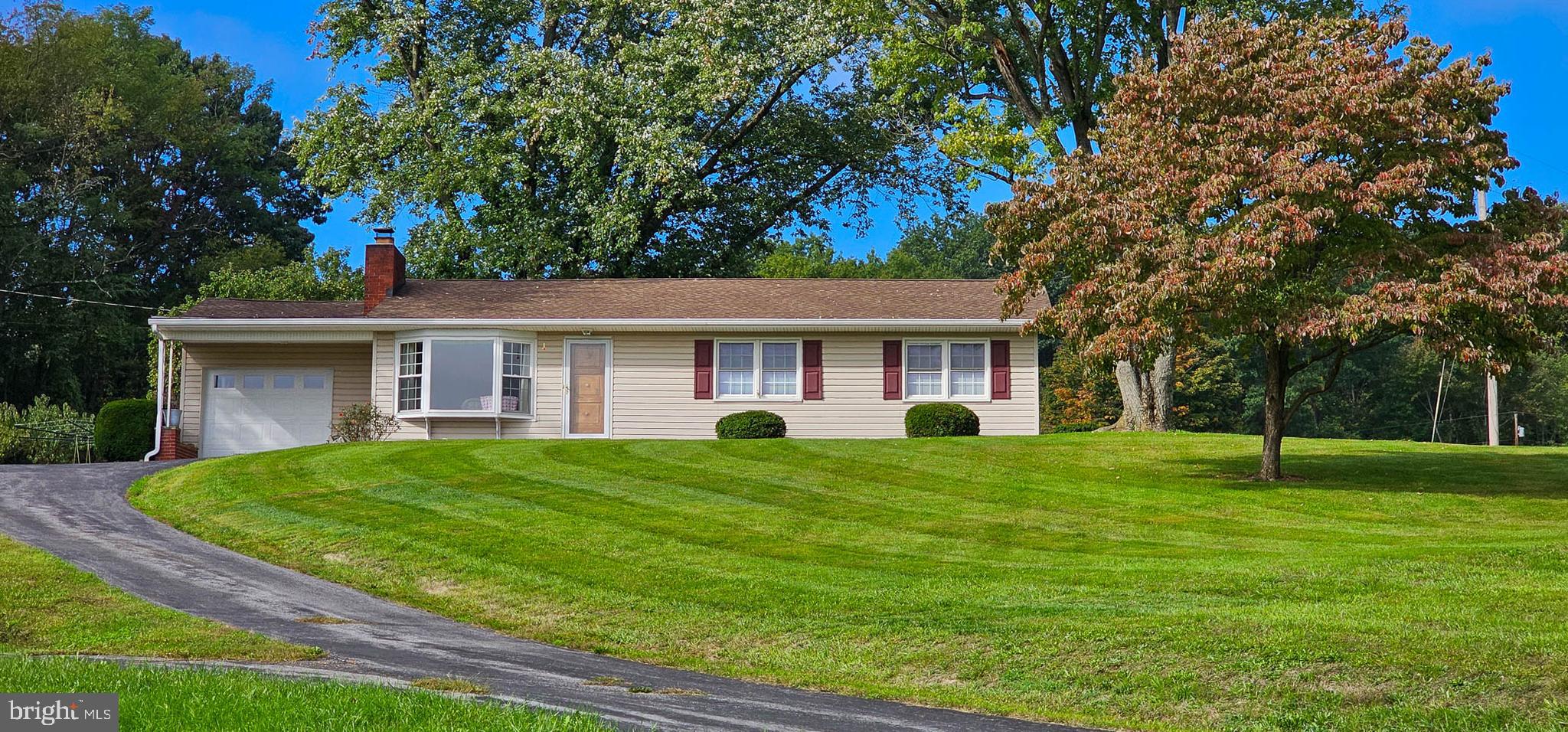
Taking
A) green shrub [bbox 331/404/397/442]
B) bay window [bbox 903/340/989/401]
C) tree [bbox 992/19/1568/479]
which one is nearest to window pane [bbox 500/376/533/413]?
green shrub [bbox 331/404/397/442]

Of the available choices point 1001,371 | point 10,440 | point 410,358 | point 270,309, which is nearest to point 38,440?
point 10,440

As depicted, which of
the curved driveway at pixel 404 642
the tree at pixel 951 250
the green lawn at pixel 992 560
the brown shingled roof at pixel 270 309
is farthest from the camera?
the tree at pixel 951 250

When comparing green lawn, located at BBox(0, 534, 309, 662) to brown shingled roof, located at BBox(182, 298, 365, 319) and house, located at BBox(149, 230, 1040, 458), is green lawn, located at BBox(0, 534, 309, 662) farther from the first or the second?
brown shingled roof, located at BBox(182, 298, 365, 319)

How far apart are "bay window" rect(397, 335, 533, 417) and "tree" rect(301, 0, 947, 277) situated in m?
7.46

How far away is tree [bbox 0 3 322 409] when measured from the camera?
1565 inches

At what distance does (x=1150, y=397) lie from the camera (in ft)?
95.7

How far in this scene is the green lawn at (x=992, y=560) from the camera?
30.0ft

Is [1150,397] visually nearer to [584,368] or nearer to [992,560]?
[584,368]

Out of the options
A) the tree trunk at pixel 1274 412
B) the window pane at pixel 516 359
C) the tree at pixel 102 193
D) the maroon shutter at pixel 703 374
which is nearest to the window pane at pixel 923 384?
the maroon shutter at pixel 703 374

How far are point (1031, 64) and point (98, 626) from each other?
25.2 meters

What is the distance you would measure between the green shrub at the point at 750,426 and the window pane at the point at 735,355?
4.19 ft

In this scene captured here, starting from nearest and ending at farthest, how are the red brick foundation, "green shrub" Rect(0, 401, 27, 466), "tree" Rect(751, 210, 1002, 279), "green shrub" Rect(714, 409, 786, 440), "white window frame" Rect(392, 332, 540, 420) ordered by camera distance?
"green shrub" Rect(714, 409, 786, 440) < "white window frame" Rect(392, 332, 540, 420) < the red brick foundation < "green shrub" Rect(0, 401, 27, 466) < "tree" Rect(751, 210, 1002, 279)

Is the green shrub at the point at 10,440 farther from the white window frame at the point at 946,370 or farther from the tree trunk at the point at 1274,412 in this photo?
the tree trunk at the point at 1274,412

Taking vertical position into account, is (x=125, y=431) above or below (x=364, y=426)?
below
